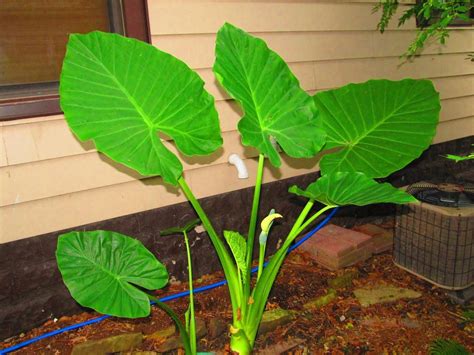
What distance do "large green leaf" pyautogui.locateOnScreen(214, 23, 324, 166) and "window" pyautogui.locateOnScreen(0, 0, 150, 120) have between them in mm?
603

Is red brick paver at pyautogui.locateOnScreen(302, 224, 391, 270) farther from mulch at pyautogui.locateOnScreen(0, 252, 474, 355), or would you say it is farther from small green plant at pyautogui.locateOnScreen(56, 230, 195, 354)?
small green plant at pyautogui.locateOnScreen(56, 230, 195, 354)

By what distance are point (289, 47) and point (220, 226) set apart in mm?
1109

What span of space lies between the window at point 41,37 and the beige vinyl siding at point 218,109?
0.08 meters

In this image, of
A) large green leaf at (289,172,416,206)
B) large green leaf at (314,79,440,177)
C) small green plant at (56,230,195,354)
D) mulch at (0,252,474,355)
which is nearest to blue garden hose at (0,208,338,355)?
mulch at (0,252,474,355)

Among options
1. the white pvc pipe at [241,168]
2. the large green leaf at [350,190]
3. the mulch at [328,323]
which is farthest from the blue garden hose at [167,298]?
the large green leaf at [350,190]

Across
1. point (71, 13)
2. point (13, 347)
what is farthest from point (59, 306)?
point (71, 13)

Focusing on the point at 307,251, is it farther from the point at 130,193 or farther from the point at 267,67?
the point at 267,67

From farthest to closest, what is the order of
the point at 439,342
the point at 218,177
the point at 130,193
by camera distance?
1. the point at 218,177
2. the point at 130,193
3. the point at 439,342

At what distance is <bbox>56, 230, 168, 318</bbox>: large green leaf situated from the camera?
4.75 feet

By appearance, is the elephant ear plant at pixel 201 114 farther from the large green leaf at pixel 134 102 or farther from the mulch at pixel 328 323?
the mulch at pixel 328 323

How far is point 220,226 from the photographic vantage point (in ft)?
7.73

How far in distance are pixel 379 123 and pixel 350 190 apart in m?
0.63

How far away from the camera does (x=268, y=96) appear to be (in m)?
1.60

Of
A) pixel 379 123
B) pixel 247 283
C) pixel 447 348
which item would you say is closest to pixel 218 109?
pixel 379 123
